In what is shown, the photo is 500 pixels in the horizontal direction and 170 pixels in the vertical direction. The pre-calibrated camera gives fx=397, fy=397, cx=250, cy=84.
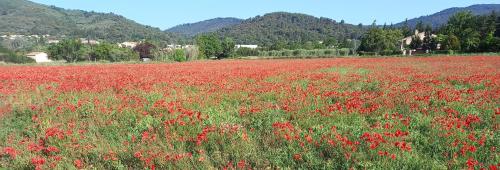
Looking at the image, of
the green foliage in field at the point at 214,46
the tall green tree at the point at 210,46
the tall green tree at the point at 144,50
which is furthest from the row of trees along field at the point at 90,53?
the green foliage in field at the point at 214,46

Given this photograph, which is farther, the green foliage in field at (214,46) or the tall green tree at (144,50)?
the tall green tree at (144,50)

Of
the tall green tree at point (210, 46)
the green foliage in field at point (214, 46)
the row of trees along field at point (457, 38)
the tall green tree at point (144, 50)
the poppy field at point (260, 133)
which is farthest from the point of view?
the tall green tree at point (144, 50)

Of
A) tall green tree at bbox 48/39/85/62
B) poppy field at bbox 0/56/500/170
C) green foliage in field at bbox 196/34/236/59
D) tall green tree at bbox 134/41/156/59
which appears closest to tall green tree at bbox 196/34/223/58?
green foliage in field at bbox 196/34/236/59

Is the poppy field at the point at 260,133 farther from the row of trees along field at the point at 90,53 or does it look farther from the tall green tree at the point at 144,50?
the tall green tree at the point at 144,50

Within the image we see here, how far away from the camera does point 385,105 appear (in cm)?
859

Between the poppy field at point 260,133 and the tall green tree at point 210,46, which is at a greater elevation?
the tall green tree at point 210,46

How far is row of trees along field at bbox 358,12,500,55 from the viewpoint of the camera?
74.6 meters

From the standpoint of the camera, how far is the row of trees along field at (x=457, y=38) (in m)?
74.6

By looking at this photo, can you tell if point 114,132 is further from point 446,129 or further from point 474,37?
point 474,37

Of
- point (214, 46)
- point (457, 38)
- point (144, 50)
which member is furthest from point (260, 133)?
point (144, 50)

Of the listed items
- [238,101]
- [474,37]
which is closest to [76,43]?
[474,37]

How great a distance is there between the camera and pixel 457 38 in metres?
82.2

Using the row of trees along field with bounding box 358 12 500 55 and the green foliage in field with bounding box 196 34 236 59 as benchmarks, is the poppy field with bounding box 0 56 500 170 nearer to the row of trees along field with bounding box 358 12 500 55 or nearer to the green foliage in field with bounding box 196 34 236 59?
the row of trees along field with bounding box 358 12 500 55

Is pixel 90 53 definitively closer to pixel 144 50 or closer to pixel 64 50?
pixel 64 50
